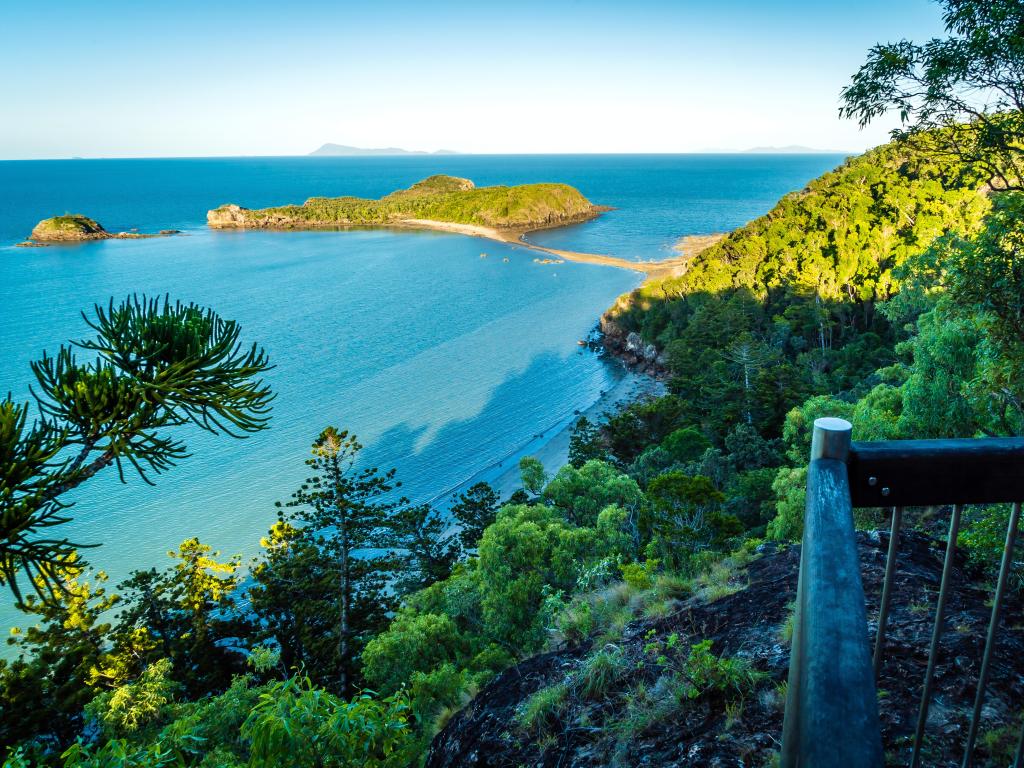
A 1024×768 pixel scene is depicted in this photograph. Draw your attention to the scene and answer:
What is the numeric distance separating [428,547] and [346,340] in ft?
92.7

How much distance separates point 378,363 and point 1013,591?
1552 inches

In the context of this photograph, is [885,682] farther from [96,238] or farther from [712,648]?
[96,238]

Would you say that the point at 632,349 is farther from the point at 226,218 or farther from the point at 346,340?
the point at 226,218

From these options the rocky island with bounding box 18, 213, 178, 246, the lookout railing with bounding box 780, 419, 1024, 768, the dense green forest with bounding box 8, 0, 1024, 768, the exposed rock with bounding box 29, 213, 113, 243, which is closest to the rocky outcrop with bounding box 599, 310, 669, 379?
the dense green forest with bounding box 8, 0, 1024, 768

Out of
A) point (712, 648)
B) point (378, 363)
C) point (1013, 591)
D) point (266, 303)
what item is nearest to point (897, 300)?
point (1013, 591)

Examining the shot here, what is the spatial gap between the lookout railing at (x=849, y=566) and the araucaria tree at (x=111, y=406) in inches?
96.6

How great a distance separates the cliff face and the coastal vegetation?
355 feet

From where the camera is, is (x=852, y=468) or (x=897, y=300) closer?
(x=852, y=468)

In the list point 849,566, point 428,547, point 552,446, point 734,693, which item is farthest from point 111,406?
point 552,446

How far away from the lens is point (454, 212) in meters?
116

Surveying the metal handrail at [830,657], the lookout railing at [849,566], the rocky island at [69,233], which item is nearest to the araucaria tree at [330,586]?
the lookout railing at [849,566]

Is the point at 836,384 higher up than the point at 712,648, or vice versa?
the point at 712,648

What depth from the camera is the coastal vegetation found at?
11238 cm

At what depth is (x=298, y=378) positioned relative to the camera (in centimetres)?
3784
